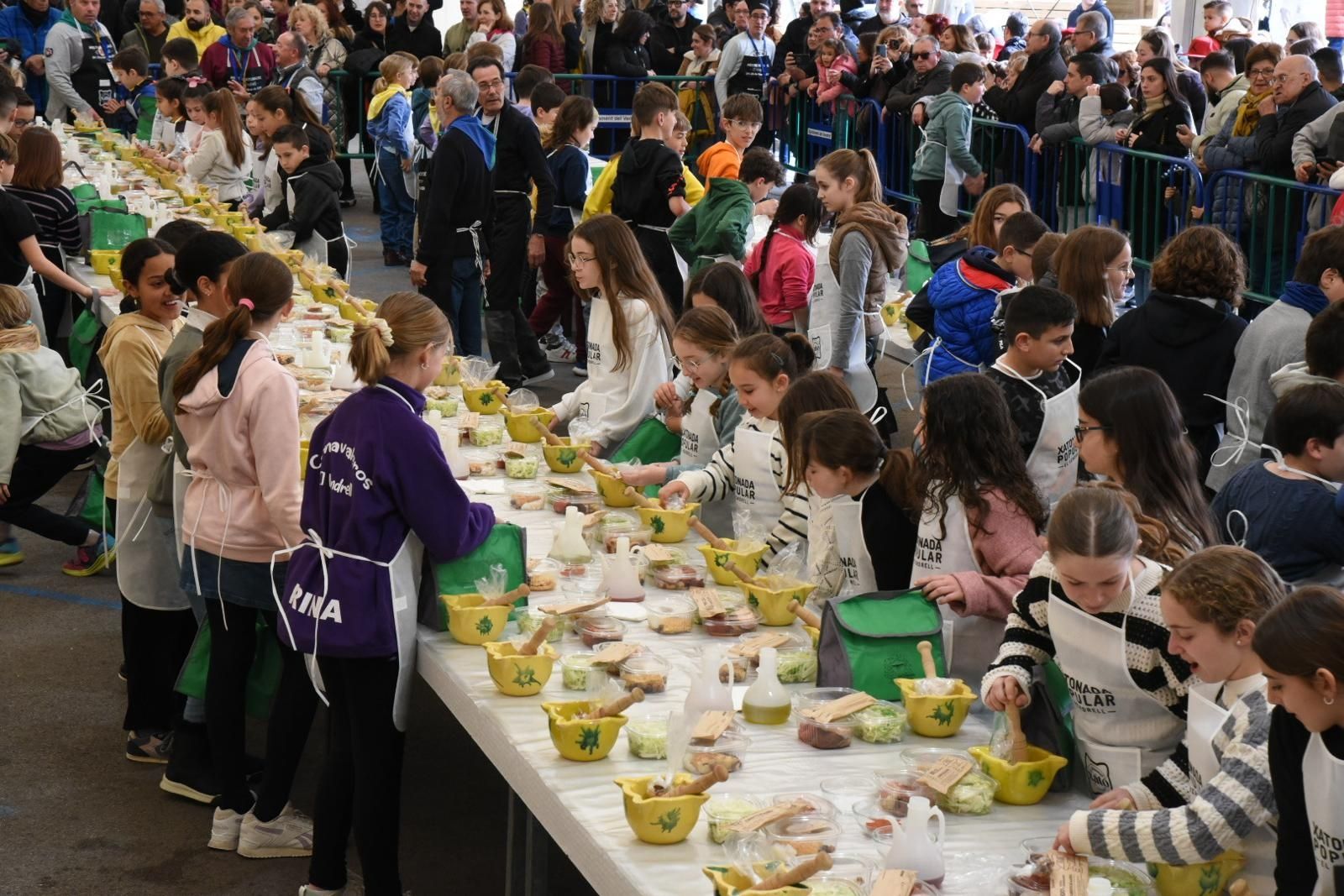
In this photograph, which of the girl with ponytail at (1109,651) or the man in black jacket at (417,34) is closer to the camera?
the girl with ponytail at (1109,651)

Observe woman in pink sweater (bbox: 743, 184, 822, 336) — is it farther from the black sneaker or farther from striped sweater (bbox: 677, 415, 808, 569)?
the black sneaker

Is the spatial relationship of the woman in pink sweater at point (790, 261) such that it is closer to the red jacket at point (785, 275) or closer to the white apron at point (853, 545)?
the red jacket at point (785, 275)

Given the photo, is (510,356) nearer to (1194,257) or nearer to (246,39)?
(1194,257)

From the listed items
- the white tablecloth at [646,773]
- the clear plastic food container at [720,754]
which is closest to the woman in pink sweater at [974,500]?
the white tablecloth at [646,773]

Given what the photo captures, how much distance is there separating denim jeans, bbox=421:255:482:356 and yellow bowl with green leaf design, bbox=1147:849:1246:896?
6361 mm

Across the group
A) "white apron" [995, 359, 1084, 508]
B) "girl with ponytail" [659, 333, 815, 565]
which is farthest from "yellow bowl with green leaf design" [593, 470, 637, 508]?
"white apron" [995, 359, 1084, 508]

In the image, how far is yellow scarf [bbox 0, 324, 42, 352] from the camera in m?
6.07

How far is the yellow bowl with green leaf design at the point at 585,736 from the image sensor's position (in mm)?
3096

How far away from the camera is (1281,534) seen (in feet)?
12.9

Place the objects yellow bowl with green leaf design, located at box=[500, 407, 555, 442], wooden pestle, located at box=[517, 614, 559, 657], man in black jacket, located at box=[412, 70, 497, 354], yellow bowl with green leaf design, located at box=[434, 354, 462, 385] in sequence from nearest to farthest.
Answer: wooden pestle, located at box=[517, 614, 559, 657] → yellow bowl with green leaf design, located at box=[500, 407, 555, 442] → yellow bowl with green leaf design, located at box=[434, 354, 462, 385] → man in black jacket, located at box=[412, 70, 497, 354]

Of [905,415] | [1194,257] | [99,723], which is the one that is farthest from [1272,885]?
[905,415]

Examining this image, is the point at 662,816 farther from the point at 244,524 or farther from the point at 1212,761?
the point at 244,524

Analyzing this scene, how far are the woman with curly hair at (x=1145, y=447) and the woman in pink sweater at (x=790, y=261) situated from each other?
331 centimetres

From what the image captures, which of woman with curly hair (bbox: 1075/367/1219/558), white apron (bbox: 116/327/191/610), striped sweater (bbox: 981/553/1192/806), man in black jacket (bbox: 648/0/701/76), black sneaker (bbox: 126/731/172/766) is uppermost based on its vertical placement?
man in black jacket (bbox: 648/0/701/76)
